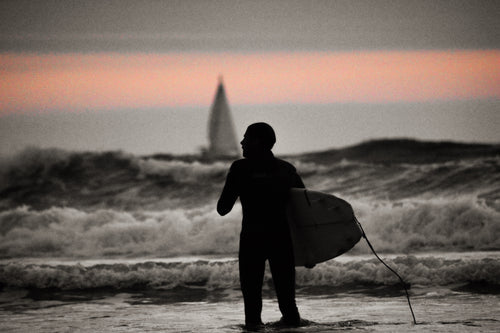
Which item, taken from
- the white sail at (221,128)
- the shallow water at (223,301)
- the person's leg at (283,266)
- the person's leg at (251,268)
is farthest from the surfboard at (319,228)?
the white sail at (221,128)

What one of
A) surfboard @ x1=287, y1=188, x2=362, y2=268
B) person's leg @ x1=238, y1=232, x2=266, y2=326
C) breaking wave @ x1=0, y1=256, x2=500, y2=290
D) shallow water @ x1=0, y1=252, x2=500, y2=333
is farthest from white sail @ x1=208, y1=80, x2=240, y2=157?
person's leg @ x1=238, y1=232, x2=266, y2=326

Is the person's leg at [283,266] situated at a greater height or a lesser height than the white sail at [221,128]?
lesser

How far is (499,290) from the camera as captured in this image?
898 cm

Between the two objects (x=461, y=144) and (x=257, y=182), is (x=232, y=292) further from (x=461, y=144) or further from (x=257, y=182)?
(x=461, y=144)

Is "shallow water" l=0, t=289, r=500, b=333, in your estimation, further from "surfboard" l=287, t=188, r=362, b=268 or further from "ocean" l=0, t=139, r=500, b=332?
"surfboard" l=287, t=188, r=362, b=268

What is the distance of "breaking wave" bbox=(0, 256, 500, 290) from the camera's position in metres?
9.77

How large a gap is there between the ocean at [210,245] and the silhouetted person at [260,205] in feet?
1.78

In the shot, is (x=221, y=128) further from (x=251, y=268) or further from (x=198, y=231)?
(x=251, y=268)

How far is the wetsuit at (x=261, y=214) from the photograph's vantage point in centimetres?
574

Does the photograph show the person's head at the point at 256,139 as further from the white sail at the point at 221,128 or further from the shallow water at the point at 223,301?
the white sail at the point at 221,128

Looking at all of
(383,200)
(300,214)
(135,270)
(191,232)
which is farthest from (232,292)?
(383,200)

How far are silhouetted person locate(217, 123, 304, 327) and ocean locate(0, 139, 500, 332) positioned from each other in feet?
1.78

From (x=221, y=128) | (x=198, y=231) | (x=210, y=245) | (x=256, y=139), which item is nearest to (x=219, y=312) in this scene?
(x=256, y=139)

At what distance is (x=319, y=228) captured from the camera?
6035 mm
